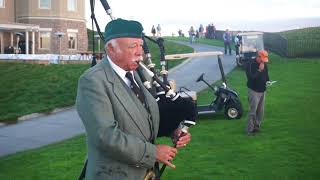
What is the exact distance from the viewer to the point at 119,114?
3.10 metres

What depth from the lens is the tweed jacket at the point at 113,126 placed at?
9.70 feet

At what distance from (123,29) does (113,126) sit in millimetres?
661

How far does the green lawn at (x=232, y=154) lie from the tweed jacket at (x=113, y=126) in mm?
4931

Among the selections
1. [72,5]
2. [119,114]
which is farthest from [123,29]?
[72,5]

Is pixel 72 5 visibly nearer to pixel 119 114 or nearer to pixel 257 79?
pixel 257 79

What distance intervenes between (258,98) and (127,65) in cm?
813

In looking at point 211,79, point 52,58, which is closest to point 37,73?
point 52,58

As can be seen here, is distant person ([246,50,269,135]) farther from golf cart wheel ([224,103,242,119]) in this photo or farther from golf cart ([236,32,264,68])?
golf cart ([236,32,264,68])

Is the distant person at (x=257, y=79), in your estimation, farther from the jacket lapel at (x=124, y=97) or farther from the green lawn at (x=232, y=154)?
the jacket lapel at (x=124, y=97)

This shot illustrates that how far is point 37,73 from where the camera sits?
85.6 ft

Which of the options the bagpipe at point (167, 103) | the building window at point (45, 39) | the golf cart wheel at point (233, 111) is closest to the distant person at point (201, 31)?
the building window at point (45, 39)

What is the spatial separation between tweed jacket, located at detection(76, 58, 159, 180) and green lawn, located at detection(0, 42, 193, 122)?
12.8 meters

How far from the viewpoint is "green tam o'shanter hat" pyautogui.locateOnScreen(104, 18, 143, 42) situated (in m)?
3.19

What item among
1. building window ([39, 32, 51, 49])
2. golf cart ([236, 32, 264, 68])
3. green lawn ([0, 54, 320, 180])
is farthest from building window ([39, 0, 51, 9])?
green lawn ([0, 54, 320, 180])
